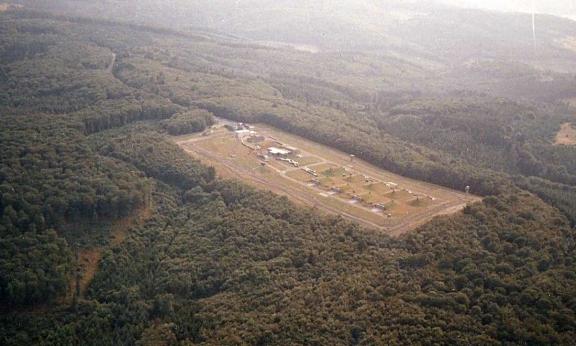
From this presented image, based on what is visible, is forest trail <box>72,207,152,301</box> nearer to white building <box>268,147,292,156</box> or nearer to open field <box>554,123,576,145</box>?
white building <box>268,147,292,156</box>

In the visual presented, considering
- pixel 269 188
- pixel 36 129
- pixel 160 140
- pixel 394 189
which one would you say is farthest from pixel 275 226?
pixel 36 129

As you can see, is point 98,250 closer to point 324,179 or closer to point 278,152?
point 324,179

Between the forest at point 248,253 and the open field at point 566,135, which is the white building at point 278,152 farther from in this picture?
the open field at point 566,135

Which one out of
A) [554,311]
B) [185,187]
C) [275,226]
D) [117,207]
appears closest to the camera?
[554,311]

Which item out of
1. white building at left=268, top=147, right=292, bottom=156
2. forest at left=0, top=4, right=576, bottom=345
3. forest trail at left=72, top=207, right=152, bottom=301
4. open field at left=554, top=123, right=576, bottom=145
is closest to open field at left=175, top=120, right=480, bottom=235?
white building at left=268, top=147, right=292, bottom=156

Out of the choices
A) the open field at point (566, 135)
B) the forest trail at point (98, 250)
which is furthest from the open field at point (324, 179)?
the open field at point (566, 135)

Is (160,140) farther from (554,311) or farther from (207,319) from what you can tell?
(554,311)
